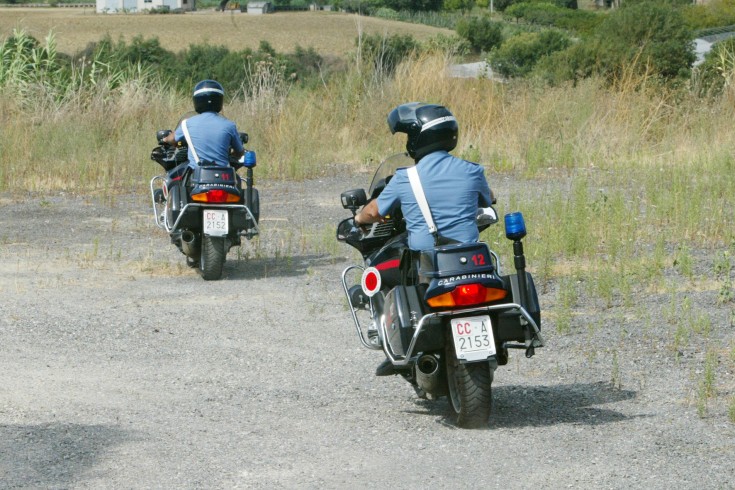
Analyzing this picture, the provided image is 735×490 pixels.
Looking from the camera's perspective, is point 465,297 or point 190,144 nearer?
point 465,297

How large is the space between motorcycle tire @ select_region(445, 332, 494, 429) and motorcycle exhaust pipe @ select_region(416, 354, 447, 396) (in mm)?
114

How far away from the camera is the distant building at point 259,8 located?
12675cm

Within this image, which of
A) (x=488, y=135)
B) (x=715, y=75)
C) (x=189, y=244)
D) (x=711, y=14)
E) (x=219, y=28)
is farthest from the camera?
(x=219, y=28)

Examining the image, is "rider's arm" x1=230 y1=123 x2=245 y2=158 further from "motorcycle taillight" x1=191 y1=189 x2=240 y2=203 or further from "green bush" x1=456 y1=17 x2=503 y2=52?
"green bush" x1=456 y1=17 x2=503 y2=52

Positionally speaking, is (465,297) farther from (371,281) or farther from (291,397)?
(291,397)

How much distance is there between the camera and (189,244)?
1207cm

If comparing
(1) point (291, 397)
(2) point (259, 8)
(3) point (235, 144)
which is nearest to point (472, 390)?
(1) point (291, 397)

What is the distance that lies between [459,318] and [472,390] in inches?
15.2

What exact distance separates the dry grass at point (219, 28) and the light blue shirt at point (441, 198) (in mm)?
84674

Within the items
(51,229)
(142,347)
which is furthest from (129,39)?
(142,347)

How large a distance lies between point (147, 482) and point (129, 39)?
9511 centimetres

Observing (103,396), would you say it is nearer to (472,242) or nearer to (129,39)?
(472,242)

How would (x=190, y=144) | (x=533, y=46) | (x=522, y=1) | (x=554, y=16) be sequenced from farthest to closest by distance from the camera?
(x=522, y=1)
(x=554, y=16)
(x=533, y=46)
(x=190, y=144)

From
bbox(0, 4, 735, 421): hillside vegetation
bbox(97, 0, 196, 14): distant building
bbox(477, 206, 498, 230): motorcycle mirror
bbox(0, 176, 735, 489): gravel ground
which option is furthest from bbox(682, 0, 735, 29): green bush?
bbox(97, 0, 196, 14): distant building
